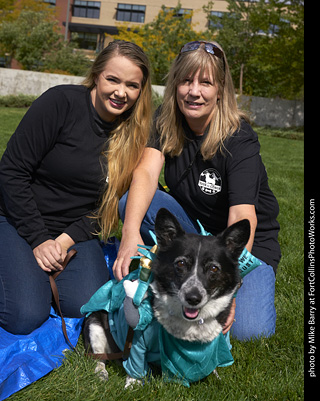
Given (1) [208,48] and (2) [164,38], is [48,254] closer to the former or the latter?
(1) [208,48]

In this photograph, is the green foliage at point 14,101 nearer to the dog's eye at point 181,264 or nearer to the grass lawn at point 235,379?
the grass lawn at point 235,379

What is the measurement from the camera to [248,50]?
92.5 ft

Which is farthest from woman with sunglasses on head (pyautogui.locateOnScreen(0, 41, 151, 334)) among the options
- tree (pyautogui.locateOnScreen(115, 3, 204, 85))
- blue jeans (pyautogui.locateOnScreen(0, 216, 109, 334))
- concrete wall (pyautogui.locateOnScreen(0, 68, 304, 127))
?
tree (pyautogui.locateOnScreen(115, 3, 204, 85))

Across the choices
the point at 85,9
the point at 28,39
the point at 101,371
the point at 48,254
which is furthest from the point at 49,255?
the point at 85,9

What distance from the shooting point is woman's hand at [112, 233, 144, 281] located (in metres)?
2.73

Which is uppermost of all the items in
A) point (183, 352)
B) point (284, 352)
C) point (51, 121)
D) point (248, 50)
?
point (248, 50)

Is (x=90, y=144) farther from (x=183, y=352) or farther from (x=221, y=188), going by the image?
(x=183, y=352)

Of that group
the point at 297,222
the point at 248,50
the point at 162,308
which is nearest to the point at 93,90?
the point at 162,308

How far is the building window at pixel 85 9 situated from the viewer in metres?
51.7

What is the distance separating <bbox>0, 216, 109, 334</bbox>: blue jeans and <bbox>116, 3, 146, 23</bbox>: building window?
5249 cm

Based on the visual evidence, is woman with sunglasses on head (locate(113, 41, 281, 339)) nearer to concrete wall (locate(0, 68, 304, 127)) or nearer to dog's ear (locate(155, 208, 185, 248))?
dog's ear (locate(155, 208, 185, 248))

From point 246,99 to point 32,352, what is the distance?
26154mm

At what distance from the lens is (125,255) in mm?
2783

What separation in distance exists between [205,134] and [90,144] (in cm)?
90
